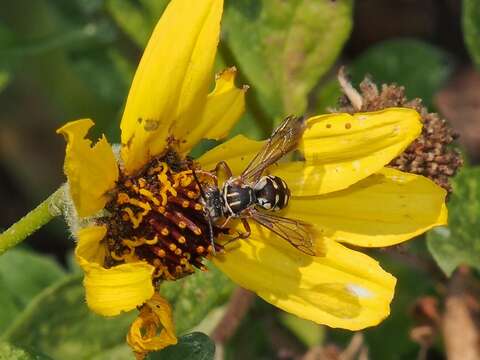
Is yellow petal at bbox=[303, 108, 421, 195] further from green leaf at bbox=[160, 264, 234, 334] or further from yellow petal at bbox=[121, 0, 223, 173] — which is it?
green leaf at bbox=[160, 264, 234, 334]

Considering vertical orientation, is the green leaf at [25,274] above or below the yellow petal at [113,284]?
below

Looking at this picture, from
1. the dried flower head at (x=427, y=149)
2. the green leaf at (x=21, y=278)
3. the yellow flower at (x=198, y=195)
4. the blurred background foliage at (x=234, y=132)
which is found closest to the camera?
the yellow flower at (x=198, y=195)

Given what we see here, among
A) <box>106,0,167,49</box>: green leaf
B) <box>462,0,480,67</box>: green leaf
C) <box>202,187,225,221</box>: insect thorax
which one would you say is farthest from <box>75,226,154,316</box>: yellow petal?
<box>462,0,480,67</box>: green leaf

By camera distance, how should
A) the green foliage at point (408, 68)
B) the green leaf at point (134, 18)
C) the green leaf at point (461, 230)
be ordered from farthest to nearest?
the green foliage at point (408, 68) → the green leaf at point (134, 18) → the green leaf at point (461, 230)

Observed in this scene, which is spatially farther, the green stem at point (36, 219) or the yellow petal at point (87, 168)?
the green stem at point (36, 219)

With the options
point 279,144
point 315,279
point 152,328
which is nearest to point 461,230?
point 315,279

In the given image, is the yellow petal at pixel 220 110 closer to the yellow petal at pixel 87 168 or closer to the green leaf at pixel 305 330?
the yellow petal at pixel 87 168

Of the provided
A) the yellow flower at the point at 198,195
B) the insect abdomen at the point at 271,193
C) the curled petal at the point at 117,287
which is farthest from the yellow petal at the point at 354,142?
the curled petal at the point at 117,287

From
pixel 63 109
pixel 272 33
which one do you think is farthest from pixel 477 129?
pixel 63 109

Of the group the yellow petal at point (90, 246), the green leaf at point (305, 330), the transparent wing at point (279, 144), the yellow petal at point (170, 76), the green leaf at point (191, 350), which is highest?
the yellow petal at point (170, 76)
